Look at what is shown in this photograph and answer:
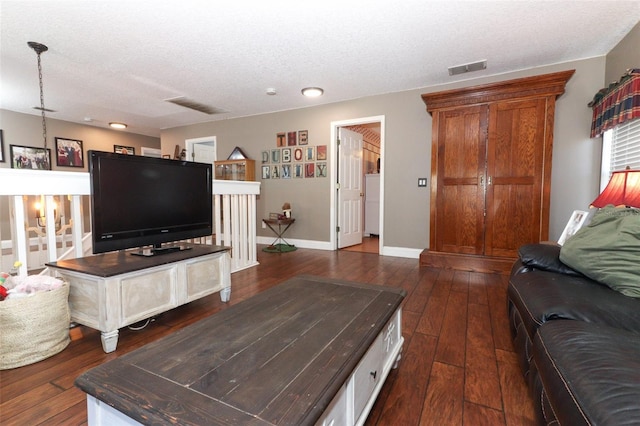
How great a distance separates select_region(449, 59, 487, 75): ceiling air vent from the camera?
10.8 ft

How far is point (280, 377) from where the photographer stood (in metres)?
0.83

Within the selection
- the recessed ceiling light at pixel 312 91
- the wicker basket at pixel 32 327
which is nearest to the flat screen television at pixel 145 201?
the wicker basket at pixel 32 327

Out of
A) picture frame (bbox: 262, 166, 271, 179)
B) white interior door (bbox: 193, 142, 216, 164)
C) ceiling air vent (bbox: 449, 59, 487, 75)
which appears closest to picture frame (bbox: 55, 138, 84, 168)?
white interior door (bbox: 193, 142, 216, 164)

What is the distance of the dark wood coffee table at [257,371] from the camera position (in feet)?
2.35

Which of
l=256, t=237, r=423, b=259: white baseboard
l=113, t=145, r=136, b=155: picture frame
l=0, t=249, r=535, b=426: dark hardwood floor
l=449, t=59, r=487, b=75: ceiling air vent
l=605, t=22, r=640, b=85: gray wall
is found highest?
l=449, t=59, r=487, b=75: ceiling air vent

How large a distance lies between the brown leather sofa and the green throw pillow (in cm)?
6

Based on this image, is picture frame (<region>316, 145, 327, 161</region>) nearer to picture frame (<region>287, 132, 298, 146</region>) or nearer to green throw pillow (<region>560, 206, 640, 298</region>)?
picture frame (<region>287, 132, 298, 146</region>)

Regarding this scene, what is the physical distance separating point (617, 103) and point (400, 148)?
2218 mm

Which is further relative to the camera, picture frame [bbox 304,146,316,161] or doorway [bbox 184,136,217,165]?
doorway [bbox 184,136,217,165]

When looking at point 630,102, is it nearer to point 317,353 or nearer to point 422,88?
point 422,88

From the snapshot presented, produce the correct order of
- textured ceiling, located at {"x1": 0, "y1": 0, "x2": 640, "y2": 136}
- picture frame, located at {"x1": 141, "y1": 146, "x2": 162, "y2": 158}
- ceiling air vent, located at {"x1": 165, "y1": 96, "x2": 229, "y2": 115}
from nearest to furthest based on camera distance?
textured ceiling, located at {"x1": 0, "y1": 0, "x2": 640, "y2": 136} → ceiling air vent, located at {"x1": 165, "y1": 96, "x2": 229, "y2": 115} → picture frame, located at {"x1": 141, "y1": 146, "x2": 162, "y2": 158}

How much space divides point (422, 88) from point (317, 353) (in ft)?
13.2

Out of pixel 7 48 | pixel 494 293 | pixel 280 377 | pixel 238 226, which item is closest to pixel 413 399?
pixel 280 377

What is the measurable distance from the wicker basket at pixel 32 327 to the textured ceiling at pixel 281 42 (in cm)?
215
